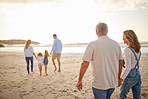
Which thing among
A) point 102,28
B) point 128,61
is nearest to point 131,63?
point 128,61

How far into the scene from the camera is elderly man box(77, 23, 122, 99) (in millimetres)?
1905

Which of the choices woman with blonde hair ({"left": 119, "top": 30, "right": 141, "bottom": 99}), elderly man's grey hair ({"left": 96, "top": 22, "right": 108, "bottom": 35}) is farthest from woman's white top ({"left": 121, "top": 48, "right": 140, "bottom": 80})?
elderly man's grey hair ({"left": 96, "top": 22, "right": 108, "bottom": 35})

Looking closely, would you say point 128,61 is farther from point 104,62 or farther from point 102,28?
point 102,28

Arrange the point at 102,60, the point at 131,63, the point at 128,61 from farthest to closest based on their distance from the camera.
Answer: the point at 131,63 → the point at 128,61 → the point at 102,60

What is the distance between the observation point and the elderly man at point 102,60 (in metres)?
1.90

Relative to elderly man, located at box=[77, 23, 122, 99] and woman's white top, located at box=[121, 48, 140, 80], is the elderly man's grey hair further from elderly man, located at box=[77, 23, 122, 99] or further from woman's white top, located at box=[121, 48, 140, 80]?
woman's white top, located at box=[121, 48, 140, 80]

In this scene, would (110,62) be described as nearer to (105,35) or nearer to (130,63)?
(105,35)

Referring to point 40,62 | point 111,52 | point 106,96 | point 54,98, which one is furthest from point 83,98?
point 40,62

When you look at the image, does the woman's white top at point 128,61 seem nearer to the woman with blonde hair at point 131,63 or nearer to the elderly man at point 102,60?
the woman with blonde hair at point 131,63

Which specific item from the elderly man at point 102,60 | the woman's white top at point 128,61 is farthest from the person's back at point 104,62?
the woman's white top at point 128,61

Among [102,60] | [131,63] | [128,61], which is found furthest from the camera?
[131,63]

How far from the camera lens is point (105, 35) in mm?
2008

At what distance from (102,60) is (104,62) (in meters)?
0.05

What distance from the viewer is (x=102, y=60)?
1.93 meters
